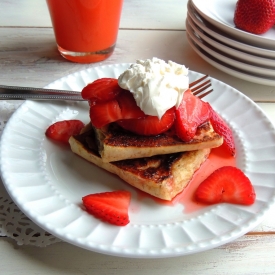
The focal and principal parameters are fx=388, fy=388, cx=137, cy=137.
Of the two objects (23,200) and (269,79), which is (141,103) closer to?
(23,200)

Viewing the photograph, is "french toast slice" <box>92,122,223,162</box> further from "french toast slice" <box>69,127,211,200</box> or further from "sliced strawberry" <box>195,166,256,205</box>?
"sliced strawberry" <box>195,166,256,205</box>

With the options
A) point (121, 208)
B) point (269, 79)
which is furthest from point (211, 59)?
point (121, 208)

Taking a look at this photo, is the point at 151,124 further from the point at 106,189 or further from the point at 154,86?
the point at 106,189

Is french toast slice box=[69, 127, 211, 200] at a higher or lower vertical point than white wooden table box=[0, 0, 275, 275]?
higher

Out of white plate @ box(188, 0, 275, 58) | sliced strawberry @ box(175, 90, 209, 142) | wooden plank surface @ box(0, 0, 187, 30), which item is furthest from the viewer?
wooden plank surface @ box(0, 0, 187, 30)

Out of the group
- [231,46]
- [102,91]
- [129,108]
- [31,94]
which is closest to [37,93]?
[31,94]

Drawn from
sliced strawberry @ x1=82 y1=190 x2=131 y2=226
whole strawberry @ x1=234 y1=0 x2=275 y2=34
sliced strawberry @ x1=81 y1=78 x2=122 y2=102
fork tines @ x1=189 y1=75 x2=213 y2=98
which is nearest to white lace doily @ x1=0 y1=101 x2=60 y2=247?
sliced strawberry @ x1=82 y1=190 x2=131 y2=226
